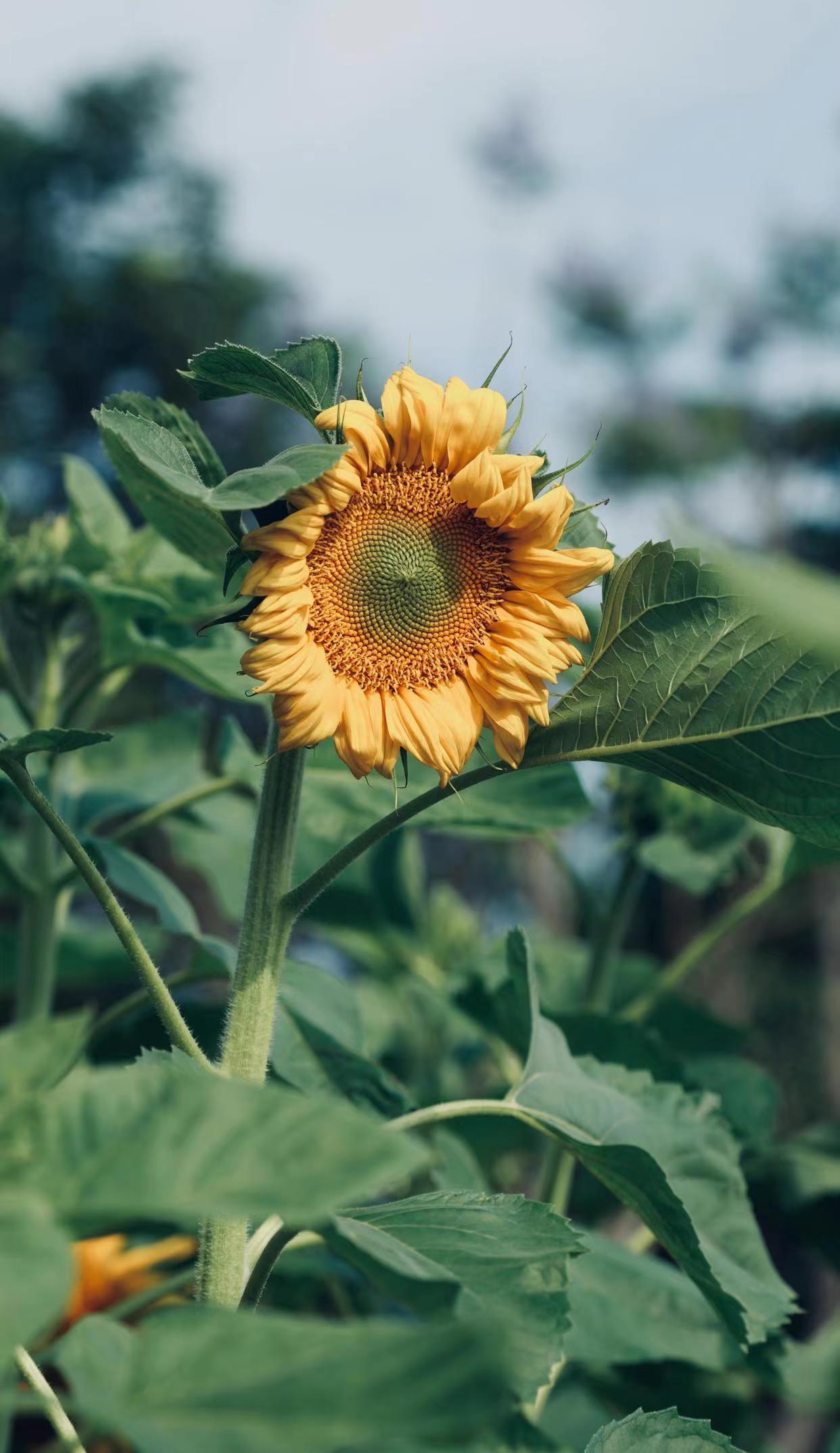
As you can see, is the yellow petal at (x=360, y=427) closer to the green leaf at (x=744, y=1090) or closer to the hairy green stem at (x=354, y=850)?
the hairy green stem at (x=354, y=850)

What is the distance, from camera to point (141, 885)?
0.62 meters

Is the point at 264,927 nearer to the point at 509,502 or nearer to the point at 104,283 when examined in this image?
the point at 509,502

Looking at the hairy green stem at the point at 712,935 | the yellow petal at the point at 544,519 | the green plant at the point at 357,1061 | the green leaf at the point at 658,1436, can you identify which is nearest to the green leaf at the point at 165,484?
the green plant at the point at 357,1061

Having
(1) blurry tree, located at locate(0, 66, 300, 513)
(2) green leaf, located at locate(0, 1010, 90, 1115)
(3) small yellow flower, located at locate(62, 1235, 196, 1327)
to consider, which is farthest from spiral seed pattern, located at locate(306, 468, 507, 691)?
(1) blurry tree, located at locate(0, 66, 300, 513)

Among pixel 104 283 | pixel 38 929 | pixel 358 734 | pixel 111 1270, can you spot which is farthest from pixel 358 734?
pixel 104 283

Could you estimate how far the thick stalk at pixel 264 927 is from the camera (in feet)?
1.43

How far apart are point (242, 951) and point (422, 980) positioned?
0.52m

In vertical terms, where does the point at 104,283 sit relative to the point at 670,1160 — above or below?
above

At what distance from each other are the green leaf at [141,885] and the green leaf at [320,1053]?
0.19 feet

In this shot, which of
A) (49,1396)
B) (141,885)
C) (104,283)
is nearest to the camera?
(49,1396)

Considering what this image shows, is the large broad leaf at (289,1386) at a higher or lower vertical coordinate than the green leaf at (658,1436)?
higher

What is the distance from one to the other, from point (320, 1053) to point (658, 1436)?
214 millimetres

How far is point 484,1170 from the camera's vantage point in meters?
1.04

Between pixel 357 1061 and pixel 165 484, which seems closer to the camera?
pixel 165 484
